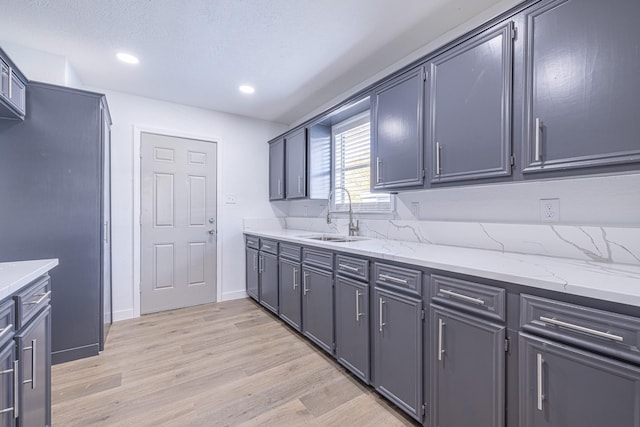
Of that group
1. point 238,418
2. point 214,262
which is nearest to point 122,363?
point 238,418

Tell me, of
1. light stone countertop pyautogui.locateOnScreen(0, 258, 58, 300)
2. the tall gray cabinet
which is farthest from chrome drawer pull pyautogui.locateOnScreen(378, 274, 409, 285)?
the tall gray cabinet

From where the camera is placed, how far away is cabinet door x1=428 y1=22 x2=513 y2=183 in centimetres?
148

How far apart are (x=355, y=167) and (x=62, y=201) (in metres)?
2.62

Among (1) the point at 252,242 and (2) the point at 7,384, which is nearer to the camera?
(2) the point at 7,384

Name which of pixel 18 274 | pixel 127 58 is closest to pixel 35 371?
pixel 18 274

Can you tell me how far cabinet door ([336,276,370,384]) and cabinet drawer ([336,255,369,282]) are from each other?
0.16 ft

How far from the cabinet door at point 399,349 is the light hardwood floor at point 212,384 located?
0.14 metres

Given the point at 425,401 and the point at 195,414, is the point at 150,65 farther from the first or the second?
the point at 425,401

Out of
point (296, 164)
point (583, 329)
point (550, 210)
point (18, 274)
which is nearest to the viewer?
point (583, 329)

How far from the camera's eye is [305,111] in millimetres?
3871

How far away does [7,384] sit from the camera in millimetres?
1013

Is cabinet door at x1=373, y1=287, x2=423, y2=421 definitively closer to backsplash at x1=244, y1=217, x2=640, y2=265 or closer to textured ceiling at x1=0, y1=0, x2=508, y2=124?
backsplash at x1=244, y1=217, x2=640, y2=265

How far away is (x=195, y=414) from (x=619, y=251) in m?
2.41

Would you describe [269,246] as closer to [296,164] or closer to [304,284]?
[304,284]
